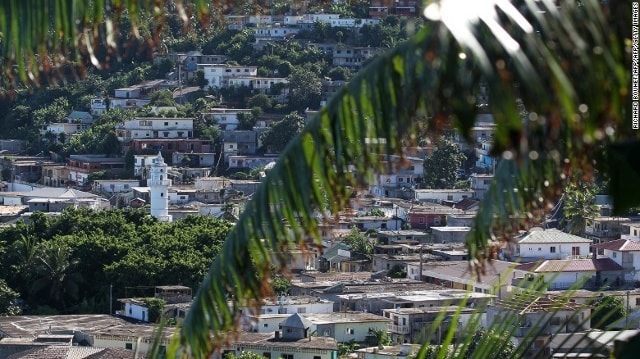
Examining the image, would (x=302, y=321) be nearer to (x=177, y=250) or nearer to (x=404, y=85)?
(x=177, y=250)

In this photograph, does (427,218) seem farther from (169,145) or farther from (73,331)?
(73,331)

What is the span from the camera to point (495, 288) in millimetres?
3693

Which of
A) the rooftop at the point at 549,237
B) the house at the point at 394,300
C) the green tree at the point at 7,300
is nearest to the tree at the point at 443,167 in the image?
the rooftop at the point at 549,237

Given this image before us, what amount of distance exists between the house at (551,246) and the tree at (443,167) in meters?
→ 10.6

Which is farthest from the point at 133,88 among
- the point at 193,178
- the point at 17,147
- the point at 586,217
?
the point at 586,217

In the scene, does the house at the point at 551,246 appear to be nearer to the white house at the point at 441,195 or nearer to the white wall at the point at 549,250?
the white wall at the point at 549,250

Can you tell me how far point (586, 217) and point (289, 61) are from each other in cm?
2117

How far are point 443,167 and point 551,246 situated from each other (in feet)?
39.6

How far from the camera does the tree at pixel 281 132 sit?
46344 millimetres

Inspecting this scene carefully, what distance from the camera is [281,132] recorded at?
46.9 meters

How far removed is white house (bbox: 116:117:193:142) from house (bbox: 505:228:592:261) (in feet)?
57.4

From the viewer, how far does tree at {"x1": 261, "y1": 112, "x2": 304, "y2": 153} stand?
152 feet

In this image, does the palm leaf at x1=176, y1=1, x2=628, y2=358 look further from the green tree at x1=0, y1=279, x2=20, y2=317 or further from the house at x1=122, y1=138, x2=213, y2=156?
the house at x1=122, y1=138, x2=213, y2=156

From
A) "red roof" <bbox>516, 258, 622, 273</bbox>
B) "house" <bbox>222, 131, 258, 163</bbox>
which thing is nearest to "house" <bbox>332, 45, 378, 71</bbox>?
"house" <bbox>222, 131, 258, 163</bbox>
